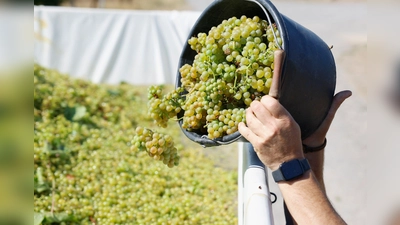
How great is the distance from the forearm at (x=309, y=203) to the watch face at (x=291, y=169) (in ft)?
0.10

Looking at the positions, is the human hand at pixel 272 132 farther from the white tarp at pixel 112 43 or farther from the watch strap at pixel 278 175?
the white tarp at pixel 112 43

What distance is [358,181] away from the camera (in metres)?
4.65

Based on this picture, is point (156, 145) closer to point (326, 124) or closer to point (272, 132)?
point (272, 132)

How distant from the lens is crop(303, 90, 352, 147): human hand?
5.53 ft

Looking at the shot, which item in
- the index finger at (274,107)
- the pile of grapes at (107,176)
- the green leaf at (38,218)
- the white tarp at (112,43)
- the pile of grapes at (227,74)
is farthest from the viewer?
the white tarp at (112,43)

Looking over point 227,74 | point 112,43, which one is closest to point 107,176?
Result: point 227,74

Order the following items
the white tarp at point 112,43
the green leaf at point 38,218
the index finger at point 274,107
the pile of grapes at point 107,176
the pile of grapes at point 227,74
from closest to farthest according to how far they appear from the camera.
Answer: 1. the index finger at point 274,107
2. the pile of grapes at point 227,74
3. the green leaf at point 38,218
4. the pile of grapes at point 107,176
5. the white tarp at point 112,43

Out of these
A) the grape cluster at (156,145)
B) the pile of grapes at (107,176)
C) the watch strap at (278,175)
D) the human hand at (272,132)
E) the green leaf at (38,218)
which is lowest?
the pile of grapes at (107,176)

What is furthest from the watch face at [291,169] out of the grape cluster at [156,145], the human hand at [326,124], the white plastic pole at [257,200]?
the grape cluster at [156,145]

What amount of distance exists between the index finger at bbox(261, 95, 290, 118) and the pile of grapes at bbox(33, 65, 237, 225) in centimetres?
55

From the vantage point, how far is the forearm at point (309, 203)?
4.64ft

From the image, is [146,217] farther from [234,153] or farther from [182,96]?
[234,153]

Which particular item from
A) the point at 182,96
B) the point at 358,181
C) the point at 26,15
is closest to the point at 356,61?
the point at 358,181

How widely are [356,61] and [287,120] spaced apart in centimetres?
809
